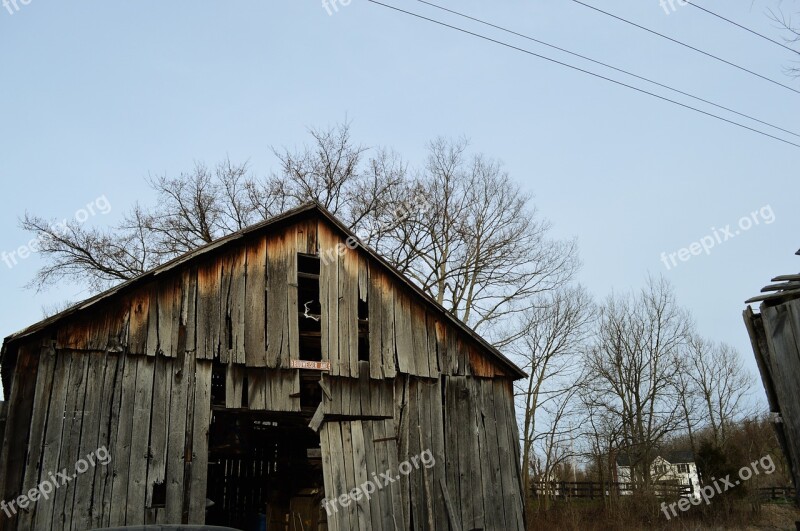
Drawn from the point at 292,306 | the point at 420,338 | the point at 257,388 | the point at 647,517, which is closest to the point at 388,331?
the point at 420,338

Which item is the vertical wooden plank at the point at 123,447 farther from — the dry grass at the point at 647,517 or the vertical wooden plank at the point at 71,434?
the dry grass at the point at 647,517

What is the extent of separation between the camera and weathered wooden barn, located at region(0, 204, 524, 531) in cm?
1012

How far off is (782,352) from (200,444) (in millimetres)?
8374

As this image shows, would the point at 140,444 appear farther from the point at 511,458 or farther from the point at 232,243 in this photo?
the point at 511,458

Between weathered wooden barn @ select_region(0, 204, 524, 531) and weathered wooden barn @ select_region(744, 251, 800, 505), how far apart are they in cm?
656

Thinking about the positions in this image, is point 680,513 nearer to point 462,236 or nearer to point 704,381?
point 462,236

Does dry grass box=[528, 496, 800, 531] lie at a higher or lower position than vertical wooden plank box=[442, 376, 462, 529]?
lower

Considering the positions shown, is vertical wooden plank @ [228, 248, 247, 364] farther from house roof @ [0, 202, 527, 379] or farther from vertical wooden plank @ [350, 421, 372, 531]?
vertical wooden plank @ [350, 421, 372, 531]

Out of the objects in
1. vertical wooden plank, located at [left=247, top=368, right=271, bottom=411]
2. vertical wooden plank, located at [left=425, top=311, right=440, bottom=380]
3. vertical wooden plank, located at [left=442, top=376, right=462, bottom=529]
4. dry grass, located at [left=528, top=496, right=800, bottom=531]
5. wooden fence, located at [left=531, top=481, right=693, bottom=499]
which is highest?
vertical wooden plank, located at [left=425, top=311, right=440, bottom=380]

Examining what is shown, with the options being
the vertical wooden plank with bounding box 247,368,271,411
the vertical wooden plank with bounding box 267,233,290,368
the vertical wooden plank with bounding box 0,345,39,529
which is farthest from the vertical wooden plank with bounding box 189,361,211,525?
the vertical wooden plank with bounding box 0,345,39,529

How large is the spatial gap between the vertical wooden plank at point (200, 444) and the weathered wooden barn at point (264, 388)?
0.10 feet

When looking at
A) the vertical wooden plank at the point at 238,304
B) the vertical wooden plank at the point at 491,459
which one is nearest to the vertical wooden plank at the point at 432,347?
the vertical wooden plank at the point at 491,459

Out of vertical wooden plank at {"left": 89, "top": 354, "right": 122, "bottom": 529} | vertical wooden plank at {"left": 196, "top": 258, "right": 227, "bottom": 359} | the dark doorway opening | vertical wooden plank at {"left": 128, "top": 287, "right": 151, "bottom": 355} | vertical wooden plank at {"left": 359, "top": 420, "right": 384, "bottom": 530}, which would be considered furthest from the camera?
the dark doorway opening

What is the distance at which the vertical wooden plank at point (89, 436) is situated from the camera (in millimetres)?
9867
